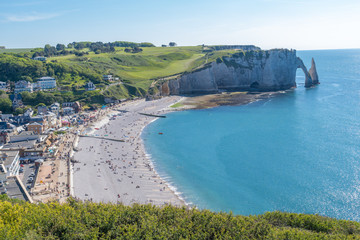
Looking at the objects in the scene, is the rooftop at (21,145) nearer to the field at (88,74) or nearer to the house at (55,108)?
the house at (55,108)

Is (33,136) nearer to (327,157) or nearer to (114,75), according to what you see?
(327,157)

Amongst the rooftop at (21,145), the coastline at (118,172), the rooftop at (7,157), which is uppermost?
the rooftop at (7,157)

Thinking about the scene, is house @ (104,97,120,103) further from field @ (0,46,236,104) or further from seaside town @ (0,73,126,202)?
seaside town @ (0,73,126,202)

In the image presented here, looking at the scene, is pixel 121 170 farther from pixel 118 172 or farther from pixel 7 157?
pixel 7 157

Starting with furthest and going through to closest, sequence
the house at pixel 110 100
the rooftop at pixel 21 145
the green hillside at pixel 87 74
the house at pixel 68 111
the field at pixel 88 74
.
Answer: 1. the field at pixel 88 74
2. the house at pixel 110 100
3. the green hillside at pixel 87 74
4. the house at pixel 68 111
5. the rooftop at pixel 21 145

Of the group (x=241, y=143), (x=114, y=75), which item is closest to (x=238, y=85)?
(x=114, y=75)

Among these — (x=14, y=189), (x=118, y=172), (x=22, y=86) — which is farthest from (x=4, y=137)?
(x=22, y=86)

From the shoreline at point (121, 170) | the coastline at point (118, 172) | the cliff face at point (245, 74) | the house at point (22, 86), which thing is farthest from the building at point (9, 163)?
the cliff face at point (245, 74)
